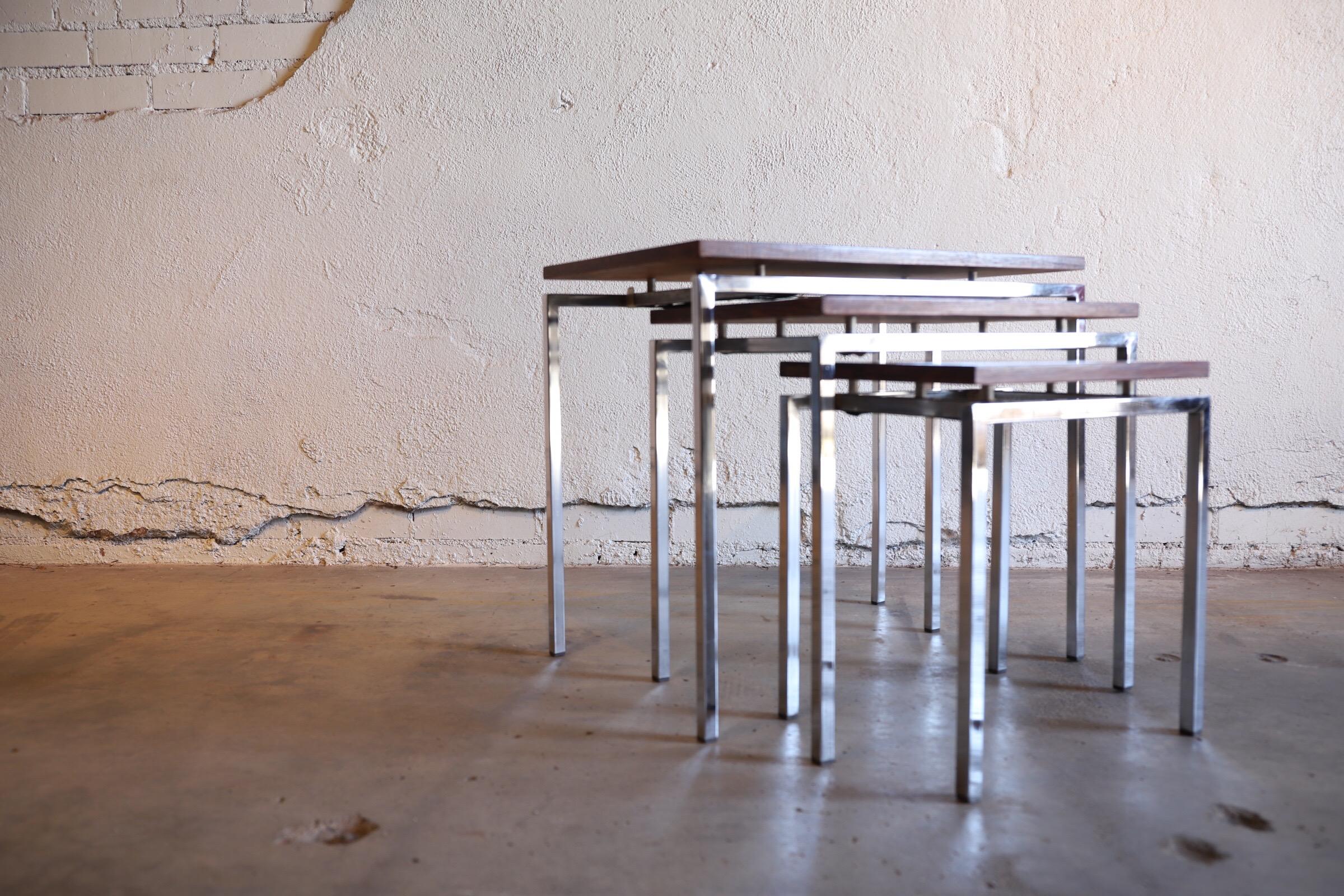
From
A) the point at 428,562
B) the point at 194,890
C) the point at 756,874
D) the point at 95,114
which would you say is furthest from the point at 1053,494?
the point at 95,114

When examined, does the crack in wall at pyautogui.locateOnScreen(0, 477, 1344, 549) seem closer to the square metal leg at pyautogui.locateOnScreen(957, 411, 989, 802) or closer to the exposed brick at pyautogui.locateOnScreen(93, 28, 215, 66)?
the exposed brick at pyautogui.locateOnScreen(93, 28, 215, 66)

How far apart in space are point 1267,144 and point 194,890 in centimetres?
358

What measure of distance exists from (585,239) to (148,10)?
1.66 metres

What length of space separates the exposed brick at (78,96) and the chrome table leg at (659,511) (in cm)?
234

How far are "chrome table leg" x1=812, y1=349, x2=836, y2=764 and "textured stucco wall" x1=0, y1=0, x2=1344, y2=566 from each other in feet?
5.37

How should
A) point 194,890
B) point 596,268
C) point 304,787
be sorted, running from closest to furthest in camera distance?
1. point 194,890
2. point 304,787
3. point 596,268

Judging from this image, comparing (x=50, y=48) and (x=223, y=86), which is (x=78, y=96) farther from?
(x=223, y=86)

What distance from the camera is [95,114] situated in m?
3.56

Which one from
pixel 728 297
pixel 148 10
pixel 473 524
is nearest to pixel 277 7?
pixel 148 10

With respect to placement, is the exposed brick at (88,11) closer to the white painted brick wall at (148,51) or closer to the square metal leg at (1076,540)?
the white painted brick wall at (148,51)

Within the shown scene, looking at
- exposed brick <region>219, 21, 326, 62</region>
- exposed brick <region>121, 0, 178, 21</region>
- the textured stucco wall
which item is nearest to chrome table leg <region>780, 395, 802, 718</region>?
the textured stucco wall

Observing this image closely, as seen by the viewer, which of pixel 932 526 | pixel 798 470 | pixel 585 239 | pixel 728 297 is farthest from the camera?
pixel 585 239

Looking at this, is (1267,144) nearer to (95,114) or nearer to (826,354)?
(826,354)

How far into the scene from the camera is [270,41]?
11.5 ft
